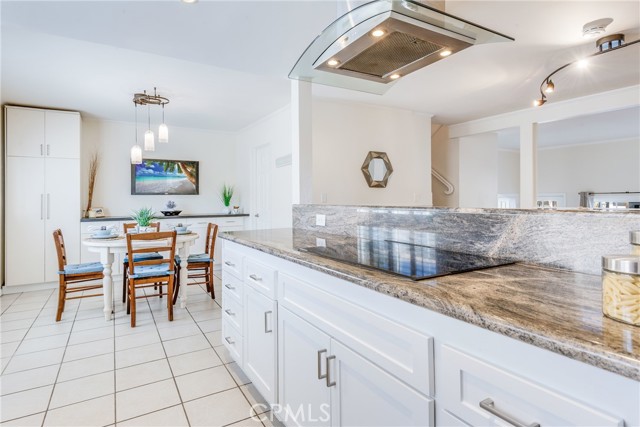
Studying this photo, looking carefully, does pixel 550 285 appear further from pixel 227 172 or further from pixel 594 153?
pixel 594 153

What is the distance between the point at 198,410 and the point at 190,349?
2.55ft

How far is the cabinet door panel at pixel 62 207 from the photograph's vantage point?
422 centimetres

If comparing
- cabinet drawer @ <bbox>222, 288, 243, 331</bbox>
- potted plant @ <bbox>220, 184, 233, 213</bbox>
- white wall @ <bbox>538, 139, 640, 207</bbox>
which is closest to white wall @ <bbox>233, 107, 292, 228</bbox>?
potted plant @ <bbox>220, 184, 233, 213</bbox>

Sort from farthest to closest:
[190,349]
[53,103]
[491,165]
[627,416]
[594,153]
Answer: [594,153]
[491,165]
[53,103]
[190,349]
[627,416]

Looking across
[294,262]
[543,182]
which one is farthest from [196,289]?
[543,182]

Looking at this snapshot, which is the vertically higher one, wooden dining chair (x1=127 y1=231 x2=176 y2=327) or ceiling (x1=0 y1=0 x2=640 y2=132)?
A: ceiling (x1=0 y1=0 x2=640 y2=132)

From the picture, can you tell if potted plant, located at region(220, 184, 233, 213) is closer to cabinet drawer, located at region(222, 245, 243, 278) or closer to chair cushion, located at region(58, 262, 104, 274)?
chair cushion, located at region(58, 262, 104, 274)

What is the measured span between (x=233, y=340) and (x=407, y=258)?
1361 mm

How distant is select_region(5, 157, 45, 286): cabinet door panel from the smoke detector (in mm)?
5679

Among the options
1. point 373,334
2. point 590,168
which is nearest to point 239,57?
point 373,334

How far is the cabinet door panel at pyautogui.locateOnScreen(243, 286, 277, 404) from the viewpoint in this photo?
157 cm

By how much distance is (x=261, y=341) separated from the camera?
169cm

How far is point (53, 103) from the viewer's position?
402 cm

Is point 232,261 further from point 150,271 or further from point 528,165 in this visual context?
point 528,165
